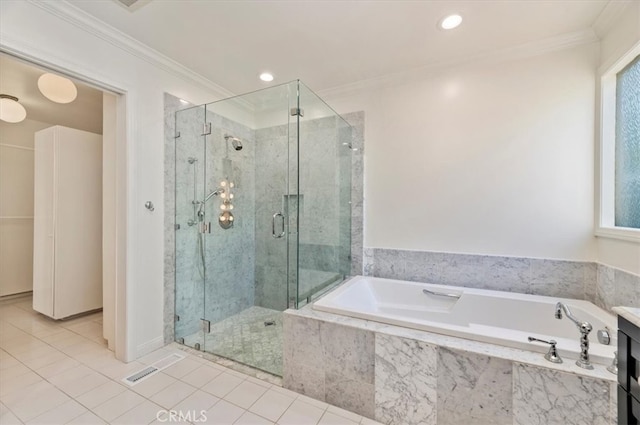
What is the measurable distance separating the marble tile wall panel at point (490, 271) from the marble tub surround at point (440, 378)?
102 centimetres

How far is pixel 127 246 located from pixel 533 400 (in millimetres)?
2747

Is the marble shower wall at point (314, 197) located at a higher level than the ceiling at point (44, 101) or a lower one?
lower

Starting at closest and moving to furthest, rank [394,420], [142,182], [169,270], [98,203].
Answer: [394,420] < [142,182] < [169,270] < [98,203]

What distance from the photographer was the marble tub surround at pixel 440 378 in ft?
3.86

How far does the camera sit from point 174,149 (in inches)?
97.7

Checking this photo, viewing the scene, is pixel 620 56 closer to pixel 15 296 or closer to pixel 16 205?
pixel 16 205

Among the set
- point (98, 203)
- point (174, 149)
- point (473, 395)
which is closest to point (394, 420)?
point (473, 395)

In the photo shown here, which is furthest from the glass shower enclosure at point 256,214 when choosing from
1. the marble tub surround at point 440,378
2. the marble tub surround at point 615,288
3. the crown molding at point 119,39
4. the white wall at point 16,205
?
the white wall at point 16,205

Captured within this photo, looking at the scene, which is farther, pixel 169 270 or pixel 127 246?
pixel 169 270

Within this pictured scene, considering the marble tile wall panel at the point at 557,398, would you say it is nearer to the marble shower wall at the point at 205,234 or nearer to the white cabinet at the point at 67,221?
the marble shower wall at the point at 205,234

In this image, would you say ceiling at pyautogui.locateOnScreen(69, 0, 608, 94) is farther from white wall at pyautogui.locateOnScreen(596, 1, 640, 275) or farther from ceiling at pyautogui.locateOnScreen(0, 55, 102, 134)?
ceiling at pyautogui.locateOnScreen(0, 55, 102, 134)

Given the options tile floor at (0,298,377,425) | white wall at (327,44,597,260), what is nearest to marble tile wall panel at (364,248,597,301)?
white wall at (327,44,597,260)

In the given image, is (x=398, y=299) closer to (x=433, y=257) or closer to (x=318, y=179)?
(x=433, y=257)

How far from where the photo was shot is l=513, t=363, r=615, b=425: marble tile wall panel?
1.12 m
